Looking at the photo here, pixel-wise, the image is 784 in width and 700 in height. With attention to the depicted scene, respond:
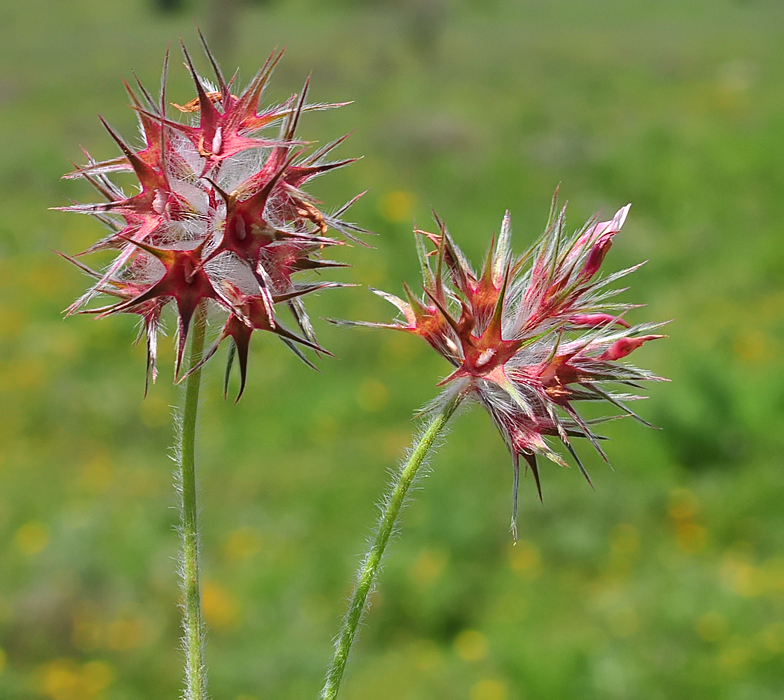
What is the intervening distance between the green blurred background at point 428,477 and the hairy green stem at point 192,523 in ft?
0.61

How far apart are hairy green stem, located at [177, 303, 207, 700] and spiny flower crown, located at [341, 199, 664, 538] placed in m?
0.37

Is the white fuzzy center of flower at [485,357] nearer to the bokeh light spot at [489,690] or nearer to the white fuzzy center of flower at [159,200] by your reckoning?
the white fuzzy center of flower at [159,200]

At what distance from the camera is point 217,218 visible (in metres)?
1.88

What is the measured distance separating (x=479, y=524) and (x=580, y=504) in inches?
40.7

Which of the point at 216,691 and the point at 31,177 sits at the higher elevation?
the point at 31,177

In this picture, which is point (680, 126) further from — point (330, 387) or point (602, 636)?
point (602, 636)

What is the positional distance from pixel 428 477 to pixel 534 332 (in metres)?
6.80

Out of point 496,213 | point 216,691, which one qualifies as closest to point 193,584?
point 216,691

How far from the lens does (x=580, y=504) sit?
860 centimetres

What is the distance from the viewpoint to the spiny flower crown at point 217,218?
1836 mm

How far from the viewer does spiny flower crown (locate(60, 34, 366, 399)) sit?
6.02 ft

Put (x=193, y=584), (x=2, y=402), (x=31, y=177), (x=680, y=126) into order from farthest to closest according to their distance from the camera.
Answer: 1. (x=680, y=126)
2. (x=31, y=177)
3. (x=2, y=402)
4. (x=193, y=584)

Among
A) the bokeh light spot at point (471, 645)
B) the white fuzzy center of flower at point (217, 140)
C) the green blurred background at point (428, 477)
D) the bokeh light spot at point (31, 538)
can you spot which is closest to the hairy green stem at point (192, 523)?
the green blurred background at point (428, 477)

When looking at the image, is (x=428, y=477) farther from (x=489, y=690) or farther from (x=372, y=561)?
(x=372, y=561)
